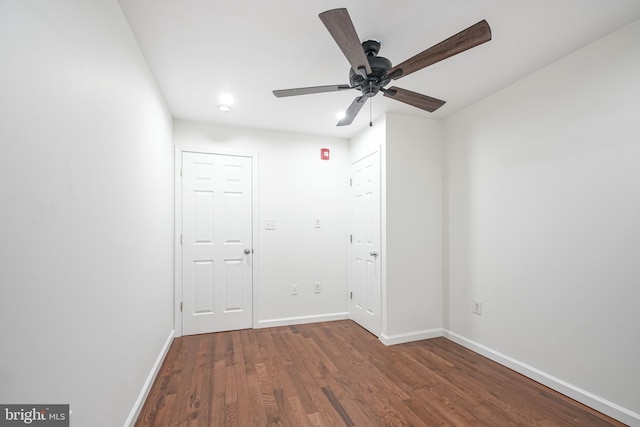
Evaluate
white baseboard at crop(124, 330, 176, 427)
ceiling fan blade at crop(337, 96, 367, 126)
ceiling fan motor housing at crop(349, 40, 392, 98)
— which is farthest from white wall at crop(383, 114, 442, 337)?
white baseboard at crop(124, 330, 176, 427)

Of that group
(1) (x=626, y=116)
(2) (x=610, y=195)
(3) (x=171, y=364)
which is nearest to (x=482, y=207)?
(2) (x=610, y=195)

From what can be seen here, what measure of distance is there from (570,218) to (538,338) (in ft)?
3.15

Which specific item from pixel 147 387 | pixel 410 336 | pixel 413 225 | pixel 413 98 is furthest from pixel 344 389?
pixel 413 98

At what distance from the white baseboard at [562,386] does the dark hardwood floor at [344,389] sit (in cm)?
5

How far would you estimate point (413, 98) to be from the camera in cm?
193

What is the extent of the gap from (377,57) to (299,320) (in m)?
2.99

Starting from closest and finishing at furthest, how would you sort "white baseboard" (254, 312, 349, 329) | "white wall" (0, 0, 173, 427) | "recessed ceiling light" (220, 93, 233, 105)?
"white wall" (0, 0, 173, 427) < "recessed ceiling light" (220, 93, 233, 105) < "white baseboard" (254, 312, 349, 329)

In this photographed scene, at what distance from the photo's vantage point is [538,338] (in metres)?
2.17

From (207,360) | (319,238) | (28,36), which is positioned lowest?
(207,360)

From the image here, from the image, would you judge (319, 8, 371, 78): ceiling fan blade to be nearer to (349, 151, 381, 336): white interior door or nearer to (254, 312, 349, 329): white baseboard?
(349, 151, 381, 336): white interior door

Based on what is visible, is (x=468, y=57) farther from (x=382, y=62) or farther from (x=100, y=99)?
(x=100, y=99)

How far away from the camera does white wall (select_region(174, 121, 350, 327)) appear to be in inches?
134

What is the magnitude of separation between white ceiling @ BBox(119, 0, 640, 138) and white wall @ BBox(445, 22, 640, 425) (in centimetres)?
26

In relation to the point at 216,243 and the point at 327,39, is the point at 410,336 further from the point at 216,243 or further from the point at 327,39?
the point at 327,39
